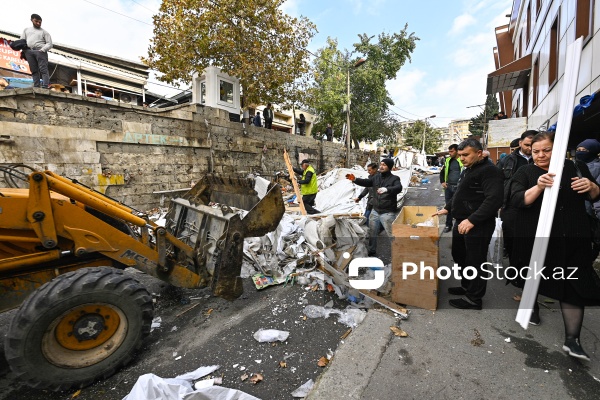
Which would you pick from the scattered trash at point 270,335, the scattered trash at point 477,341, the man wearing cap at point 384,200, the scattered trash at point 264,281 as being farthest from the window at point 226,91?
the scattered trash at point 477,341

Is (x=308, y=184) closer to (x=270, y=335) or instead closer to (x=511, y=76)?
(x=270, y=335)

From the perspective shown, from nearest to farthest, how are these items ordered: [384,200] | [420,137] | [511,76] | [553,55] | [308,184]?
[384,200] < [308,184] < [553,55] < [511,76] < [420,137]

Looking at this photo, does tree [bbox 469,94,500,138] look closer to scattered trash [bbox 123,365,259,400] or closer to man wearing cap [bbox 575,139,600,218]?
man wearing cap [bbox 575,139,600,218]

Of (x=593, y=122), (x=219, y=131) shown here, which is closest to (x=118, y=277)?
(x=593, y=122)

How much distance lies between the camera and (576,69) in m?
1.97

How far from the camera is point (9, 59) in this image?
14.0 metres

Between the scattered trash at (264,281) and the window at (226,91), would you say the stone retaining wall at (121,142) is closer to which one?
the window at (226,91)

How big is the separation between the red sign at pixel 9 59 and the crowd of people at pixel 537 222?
66.9 ft

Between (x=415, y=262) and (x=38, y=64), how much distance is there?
848 centimetres

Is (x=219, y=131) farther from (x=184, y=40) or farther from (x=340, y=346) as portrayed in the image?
(x=340, y=346)

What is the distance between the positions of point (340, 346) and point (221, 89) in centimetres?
1013

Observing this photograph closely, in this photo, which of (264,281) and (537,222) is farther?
(264,281)

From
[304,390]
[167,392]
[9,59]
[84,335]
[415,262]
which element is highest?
[9,59]

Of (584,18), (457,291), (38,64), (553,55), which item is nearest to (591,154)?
(457,291)
